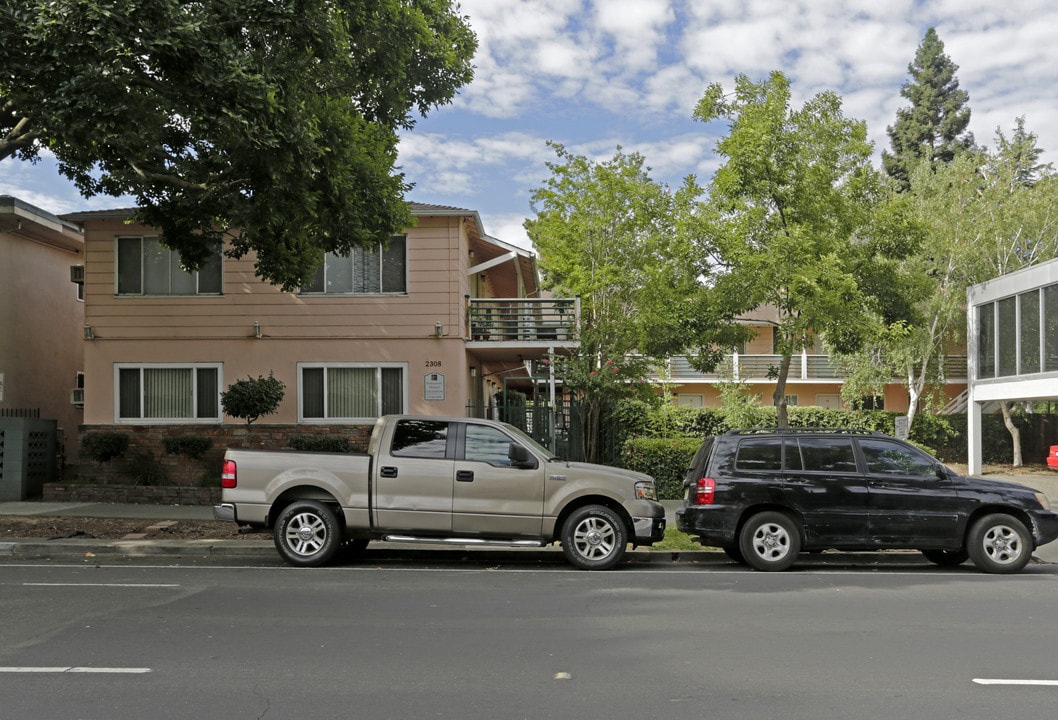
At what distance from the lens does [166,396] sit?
2019 cm

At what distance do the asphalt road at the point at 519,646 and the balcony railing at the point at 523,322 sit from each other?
11514mm

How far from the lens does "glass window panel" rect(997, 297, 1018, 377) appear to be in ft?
80.9

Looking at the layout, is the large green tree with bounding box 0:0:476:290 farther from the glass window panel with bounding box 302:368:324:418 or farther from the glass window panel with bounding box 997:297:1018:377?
the glass window panel with bounding box 997:297:1018:377

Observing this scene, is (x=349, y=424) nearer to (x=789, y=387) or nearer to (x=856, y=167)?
(x=856, y=167)

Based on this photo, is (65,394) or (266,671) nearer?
(266,671)

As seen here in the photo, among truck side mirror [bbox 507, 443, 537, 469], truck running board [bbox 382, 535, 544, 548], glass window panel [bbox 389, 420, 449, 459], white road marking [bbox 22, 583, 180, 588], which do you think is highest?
glass window panel [bbox 389, 420, 449, 459]

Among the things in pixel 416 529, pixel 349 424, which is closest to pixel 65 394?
pixel 349 424

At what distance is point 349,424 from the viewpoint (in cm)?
2014

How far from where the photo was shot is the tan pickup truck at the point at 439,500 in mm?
11102

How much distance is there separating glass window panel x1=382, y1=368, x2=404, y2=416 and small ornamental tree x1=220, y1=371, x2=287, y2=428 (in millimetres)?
2242

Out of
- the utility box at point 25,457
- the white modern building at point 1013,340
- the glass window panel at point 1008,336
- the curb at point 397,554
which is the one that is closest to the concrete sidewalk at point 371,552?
the curb at point 397,554

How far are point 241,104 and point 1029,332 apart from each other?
68.5 ft

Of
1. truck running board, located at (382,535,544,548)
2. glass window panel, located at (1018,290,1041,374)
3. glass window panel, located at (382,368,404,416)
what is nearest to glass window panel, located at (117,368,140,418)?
glass window panel, located at (382,368,404,416)

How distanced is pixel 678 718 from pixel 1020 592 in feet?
20.1
